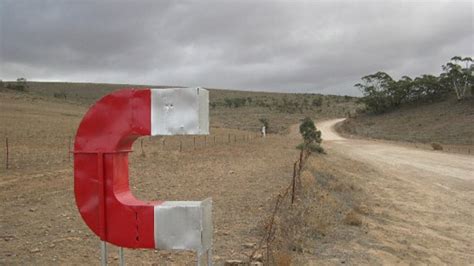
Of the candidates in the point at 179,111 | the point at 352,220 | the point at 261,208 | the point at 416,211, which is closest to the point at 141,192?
the point at 261,208

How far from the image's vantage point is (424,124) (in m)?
52.4

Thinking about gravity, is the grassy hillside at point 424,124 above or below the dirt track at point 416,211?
above

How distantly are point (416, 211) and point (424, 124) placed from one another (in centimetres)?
4211

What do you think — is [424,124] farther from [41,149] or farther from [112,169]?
[112,169]

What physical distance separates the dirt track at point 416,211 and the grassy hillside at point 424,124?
68.2 ft

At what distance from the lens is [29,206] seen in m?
9.52

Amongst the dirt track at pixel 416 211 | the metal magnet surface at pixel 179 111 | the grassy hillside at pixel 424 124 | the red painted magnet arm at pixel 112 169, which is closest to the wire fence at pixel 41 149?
the dirt track at pixel 416 211

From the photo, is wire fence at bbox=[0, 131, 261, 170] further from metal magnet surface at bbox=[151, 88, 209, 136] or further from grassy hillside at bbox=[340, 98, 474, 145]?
grassy hillside at bbox=[340, 98, 474, 145]

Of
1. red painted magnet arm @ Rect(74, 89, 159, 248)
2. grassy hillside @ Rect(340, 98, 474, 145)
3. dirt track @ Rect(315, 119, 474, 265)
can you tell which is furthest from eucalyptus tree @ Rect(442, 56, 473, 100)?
red painted magnet arm @ Rect(74, 89, 159, 248)

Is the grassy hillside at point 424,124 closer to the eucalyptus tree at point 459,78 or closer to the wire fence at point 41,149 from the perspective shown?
the eucalyptus tree at point 459,78

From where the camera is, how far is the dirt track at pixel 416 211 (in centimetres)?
869

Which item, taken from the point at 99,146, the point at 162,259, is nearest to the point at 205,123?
the point at 99,146

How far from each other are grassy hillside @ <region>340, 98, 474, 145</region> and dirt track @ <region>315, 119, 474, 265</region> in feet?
68.2

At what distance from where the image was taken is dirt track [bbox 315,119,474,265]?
8688 mm
